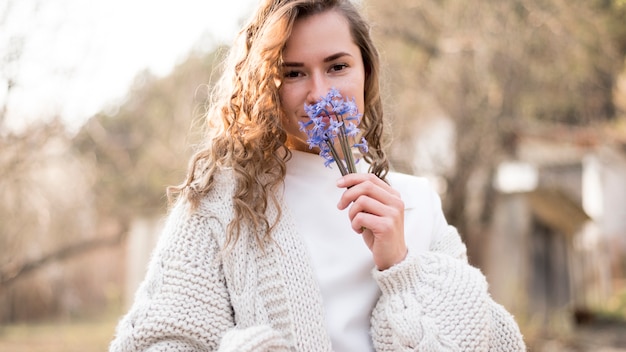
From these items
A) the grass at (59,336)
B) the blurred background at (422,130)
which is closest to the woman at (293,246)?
the blurred background at (422,130)

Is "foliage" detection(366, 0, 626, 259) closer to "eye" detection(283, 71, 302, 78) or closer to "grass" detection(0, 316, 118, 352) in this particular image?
"eye" detection(283, 71, 302, 78)

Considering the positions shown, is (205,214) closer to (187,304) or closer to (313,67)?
(187,304)

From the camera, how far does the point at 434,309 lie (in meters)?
1.92

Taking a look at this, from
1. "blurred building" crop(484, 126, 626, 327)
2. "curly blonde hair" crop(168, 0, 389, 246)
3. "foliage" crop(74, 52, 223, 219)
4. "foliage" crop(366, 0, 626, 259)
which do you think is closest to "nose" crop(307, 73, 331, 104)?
"curly blonde hair" crop(168, 0, 389, 246)

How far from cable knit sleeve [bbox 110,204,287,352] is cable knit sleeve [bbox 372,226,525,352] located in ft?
1.06

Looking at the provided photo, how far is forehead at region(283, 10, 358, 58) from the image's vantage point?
2.04 metres

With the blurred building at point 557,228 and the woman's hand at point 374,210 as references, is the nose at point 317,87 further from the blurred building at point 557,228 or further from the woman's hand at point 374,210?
the blurred building at point 557,228

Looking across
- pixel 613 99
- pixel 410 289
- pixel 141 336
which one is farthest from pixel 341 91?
pixel 613 99

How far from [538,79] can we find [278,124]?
19.7 ft

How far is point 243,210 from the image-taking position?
2.02 metres

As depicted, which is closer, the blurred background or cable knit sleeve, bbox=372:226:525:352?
cable knit sleeve, bbox=372:226:525:352

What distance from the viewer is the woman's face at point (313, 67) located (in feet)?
6.62

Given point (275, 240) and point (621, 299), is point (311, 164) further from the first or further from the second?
point (621, 299)

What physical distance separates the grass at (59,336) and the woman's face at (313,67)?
7.50m
